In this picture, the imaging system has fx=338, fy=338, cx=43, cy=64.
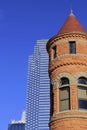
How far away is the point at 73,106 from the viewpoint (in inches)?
952

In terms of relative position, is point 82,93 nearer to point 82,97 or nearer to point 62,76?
point 82,97

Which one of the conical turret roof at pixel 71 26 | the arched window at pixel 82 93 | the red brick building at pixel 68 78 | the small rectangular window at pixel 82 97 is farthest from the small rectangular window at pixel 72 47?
the small rectangular window at pixel 82 97

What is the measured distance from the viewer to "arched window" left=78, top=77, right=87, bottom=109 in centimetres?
2466

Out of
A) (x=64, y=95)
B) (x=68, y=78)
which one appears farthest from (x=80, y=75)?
(x=64, y=95)

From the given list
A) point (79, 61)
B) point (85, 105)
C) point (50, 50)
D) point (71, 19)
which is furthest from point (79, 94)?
point (71, 19)

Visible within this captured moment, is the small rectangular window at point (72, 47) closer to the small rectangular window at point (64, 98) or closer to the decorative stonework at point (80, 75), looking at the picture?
the decorative stonework at point (80, 75)

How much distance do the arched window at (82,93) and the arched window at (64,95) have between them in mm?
828

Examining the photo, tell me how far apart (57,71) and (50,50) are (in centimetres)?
262

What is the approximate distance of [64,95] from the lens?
83.1ft

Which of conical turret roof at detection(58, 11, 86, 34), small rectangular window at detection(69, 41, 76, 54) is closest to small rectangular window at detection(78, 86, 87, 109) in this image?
small rectangular window at detection(69, 41, 76, 54)

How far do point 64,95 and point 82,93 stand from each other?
135 cm

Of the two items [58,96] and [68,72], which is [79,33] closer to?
[68,72]

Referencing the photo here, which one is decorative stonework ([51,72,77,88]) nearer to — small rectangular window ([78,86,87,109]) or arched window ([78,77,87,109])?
arched window ([78,77,87,109])

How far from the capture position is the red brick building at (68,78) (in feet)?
78.6
